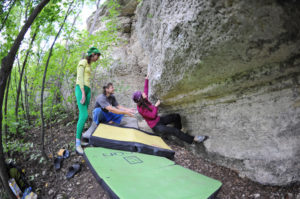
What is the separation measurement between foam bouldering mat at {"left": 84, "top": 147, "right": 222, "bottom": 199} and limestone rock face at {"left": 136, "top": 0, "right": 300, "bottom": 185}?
0.82 m

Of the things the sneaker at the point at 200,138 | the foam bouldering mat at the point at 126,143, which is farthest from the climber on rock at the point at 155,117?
the foam bouldering mat at the point at 126,143

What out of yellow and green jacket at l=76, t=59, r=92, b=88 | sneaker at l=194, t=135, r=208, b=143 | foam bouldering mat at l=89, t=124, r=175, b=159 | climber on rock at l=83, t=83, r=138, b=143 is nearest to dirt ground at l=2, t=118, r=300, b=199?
sneaker at l=194, t=135, r=208, b=143

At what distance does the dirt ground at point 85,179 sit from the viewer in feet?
6.79

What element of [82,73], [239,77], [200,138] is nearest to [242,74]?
[239,77]

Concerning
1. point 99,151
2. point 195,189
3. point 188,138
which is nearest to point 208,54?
point 195,189

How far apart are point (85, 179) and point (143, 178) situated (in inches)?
65.2

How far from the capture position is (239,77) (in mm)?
2170

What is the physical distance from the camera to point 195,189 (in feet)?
5.33

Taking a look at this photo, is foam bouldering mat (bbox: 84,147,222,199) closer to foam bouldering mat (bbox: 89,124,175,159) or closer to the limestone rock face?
foam bouldering mat (bbox: 89,124,175,159)

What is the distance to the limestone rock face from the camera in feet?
5.11

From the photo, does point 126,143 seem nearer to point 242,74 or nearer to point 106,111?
point 106,111

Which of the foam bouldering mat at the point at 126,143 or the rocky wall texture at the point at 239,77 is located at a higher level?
the rocky wall texture at the point at 239,77

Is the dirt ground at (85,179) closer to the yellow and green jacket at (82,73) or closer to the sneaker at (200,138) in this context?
the sneaker at (200,138)

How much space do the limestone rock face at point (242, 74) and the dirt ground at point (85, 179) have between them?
0.14 meters
